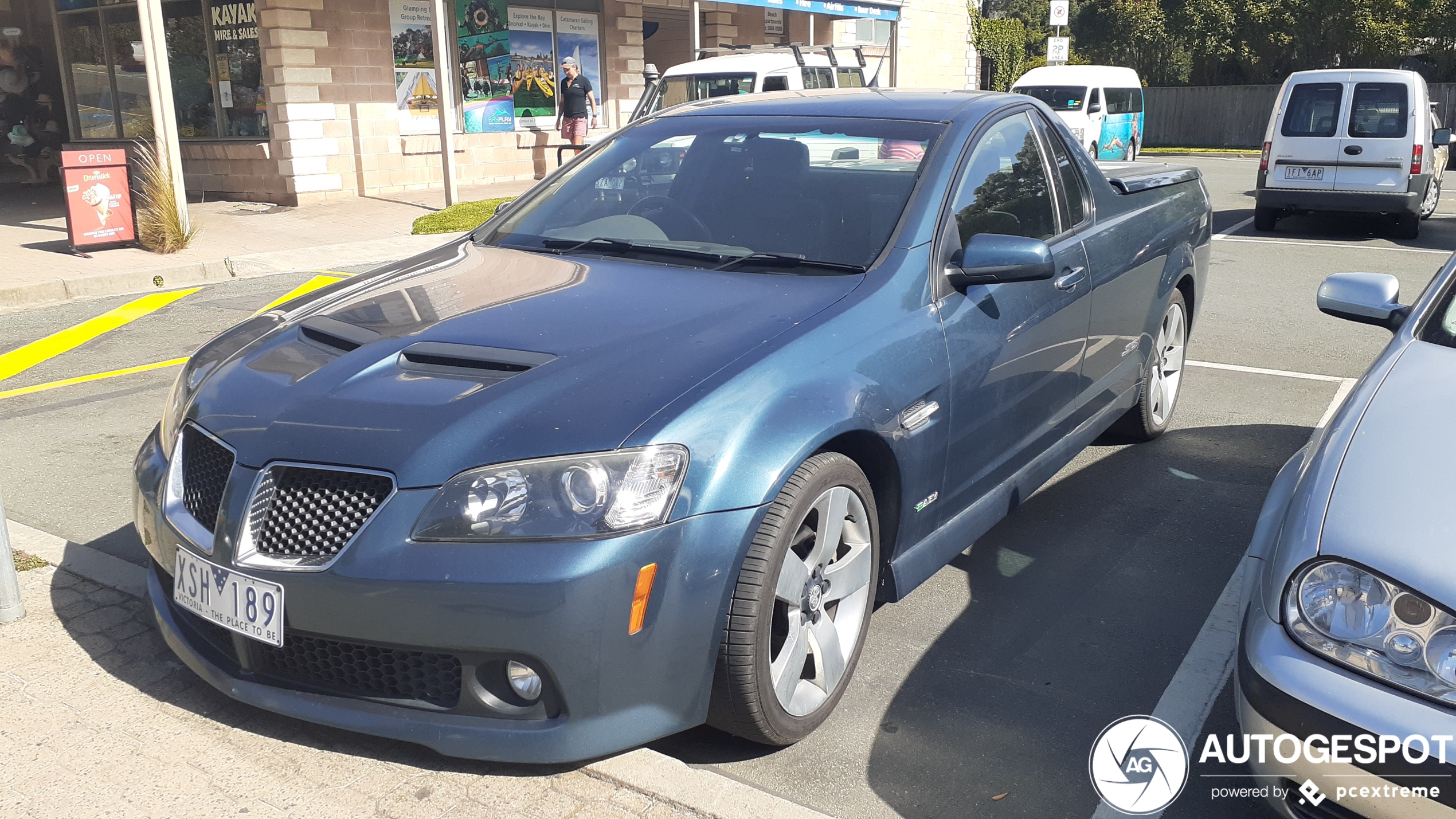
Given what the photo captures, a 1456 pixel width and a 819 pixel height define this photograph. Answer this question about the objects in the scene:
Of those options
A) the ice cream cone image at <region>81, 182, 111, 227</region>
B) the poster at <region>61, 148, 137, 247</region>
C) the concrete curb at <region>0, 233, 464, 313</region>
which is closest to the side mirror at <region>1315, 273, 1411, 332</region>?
the concrete curb at <region>0, 233, 464, 313</region>

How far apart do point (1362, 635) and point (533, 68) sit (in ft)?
65.4

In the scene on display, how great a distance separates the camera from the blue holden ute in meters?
2.55

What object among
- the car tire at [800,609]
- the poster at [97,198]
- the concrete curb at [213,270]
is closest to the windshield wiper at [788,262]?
the car tire at [800,609]

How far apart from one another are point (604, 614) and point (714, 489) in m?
0.37

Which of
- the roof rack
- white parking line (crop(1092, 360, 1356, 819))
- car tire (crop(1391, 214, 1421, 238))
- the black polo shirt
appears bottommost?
white parking line (crop(1092, 360, 1356, 819))

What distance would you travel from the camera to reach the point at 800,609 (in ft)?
9.73

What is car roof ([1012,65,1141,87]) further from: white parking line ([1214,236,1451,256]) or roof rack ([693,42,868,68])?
white parking line ([1214,236,1451,256])

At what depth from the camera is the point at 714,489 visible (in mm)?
2621

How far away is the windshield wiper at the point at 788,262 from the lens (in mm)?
3439

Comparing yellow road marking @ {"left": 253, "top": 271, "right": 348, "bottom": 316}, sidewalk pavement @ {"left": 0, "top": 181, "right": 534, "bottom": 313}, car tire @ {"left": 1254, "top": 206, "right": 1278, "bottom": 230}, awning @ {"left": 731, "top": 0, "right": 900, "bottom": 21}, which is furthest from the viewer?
awning @ {"left": 731, "top": 0, "right": 900, "bottom": 21}

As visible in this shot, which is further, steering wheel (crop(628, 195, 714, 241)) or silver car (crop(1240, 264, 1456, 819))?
steering wheel (crop(628, 195, 714, 241))

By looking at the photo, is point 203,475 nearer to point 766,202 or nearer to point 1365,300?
point 766,202

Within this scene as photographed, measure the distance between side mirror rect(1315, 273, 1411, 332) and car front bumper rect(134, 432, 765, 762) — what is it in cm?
228

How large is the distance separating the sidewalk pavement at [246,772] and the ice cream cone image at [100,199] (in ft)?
32.5
